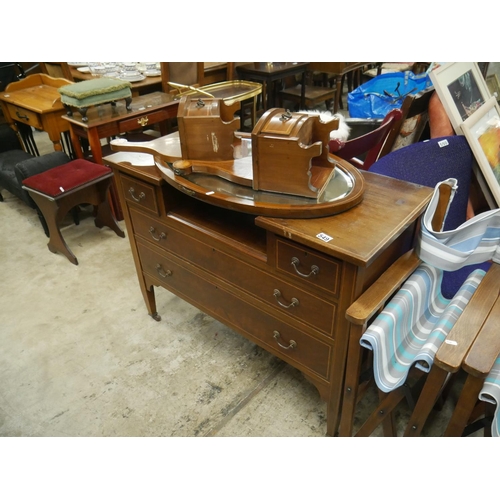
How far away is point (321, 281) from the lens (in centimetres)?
124

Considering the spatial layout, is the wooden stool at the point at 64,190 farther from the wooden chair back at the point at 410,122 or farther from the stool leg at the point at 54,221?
the wooden chair back at the point at 410,122

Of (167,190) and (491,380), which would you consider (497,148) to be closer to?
(491,380)

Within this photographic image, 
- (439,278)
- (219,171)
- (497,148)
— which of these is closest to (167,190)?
(219,171)

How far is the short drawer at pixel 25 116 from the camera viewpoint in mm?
3123

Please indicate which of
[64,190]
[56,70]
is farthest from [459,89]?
[56,70]

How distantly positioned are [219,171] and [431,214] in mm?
741

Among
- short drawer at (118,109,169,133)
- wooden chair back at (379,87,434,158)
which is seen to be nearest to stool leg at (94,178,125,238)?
short drawer at (118,109,169,133)

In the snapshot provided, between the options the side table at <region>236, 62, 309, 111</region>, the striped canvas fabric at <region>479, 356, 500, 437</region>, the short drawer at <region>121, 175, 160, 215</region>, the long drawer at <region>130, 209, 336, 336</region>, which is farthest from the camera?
the side table at <region>236, 62, 309, 111</region>

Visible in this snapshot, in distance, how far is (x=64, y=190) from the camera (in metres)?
2.62

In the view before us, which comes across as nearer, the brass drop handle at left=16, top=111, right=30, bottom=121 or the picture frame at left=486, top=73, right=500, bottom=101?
the picture frame at left=486, top=73, right=500, bottom=101

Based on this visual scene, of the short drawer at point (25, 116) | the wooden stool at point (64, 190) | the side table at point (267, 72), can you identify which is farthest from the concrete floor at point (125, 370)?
the side table at point (267, 72)

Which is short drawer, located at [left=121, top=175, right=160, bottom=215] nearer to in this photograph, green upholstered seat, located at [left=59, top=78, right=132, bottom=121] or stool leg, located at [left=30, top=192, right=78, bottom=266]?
stool leg, located at [left=30, top=192, right=78, bottom=266]

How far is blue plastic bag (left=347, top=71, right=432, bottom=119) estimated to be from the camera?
3.19 metres

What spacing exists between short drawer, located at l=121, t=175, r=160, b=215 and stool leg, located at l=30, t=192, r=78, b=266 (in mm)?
1078
